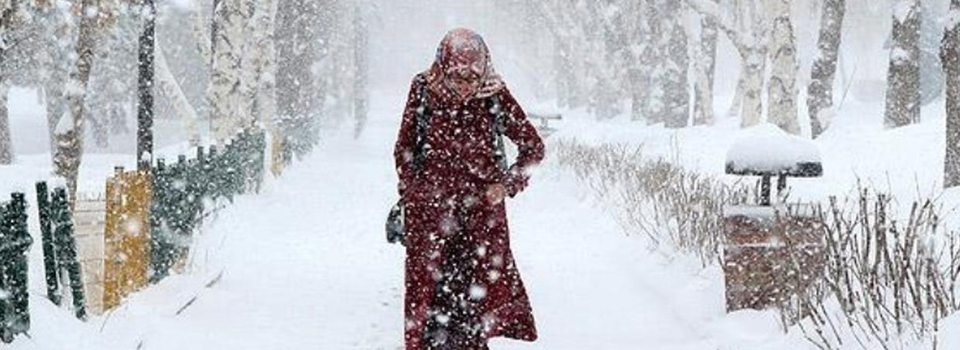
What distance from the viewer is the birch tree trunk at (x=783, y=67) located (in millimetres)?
15820

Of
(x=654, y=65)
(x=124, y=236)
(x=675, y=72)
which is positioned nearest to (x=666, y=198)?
(x=124, y=236)

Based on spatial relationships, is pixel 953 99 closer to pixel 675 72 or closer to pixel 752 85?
pixel 752 85

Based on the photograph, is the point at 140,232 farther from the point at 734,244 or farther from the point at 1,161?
the point at 1,161

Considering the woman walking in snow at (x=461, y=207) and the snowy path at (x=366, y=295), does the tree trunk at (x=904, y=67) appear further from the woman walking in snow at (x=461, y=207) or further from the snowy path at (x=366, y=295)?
the woman walking in snow at (x=461, y=207)

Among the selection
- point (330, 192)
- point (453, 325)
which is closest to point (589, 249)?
point (453, 325)

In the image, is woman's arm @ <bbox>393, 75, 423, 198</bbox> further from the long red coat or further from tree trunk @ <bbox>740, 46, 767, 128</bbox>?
tree trunk @ <bbox>740, 46, 767, 128</bbox>

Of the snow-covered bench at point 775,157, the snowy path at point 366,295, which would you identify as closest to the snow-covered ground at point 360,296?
the snowy path at point 366,295

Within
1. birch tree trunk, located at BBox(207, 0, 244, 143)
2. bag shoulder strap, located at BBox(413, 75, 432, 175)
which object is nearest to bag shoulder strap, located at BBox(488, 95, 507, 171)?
bag shoulder strap, located at BBox(413, 75, 432, 175)

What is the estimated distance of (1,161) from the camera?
24.5 metres

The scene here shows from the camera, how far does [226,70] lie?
16.9 meters

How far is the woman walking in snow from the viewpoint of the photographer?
503 centimetres

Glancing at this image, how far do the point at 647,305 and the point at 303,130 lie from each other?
68.2 ft

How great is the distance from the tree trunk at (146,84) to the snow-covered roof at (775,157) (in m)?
7.60

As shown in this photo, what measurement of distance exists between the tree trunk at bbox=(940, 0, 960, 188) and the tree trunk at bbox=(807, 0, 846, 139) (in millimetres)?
7489
